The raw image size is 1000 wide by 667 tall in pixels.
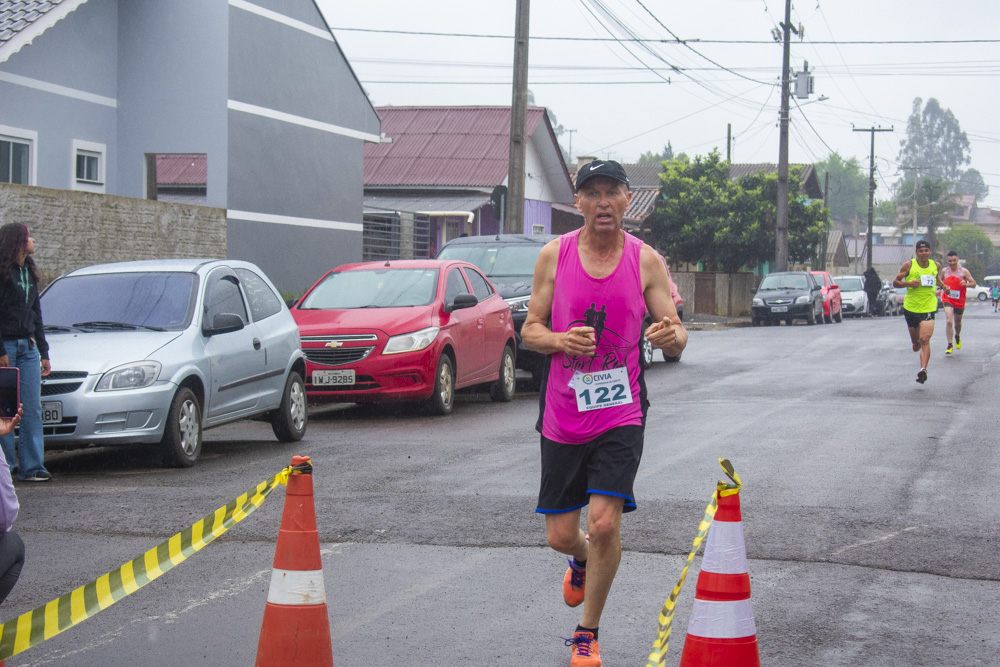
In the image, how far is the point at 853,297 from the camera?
46000mm

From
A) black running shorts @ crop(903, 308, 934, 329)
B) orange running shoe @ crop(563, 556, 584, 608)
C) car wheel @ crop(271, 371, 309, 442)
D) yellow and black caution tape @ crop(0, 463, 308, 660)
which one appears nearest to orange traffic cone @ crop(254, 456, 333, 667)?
yellow and black caution tape @ crop(0, 463, 308, 660)

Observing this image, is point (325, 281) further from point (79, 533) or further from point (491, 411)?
point (79, 533)

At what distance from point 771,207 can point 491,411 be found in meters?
34.2

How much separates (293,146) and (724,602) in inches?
826

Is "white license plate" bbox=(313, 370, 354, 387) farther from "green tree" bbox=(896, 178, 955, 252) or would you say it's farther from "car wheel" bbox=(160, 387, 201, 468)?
"green tree" bbox=(896, 178, 955, 252)

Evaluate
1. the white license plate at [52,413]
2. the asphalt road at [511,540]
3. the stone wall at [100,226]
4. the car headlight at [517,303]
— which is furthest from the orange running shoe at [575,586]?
the stone wall at [100,226]

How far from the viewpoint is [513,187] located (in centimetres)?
2130

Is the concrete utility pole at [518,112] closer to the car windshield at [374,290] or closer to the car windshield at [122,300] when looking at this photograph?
the car windshield at [374,290]

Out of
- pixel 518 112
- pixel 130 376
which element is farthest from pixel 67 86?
pixel 130 376

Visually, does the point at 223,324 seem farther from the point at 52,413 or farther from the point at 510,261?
the point at 510,261

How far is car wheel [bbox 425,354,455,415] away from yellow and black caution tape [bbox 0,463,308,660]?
852 cm

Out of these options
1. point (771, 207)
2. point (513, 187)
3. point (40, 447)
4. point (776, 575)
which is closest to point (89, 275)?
point (40, 447)

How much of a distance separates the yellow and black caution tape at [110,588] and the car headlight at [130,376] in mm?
5320

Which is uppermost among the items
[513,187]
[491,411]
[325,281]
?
[513,187]
